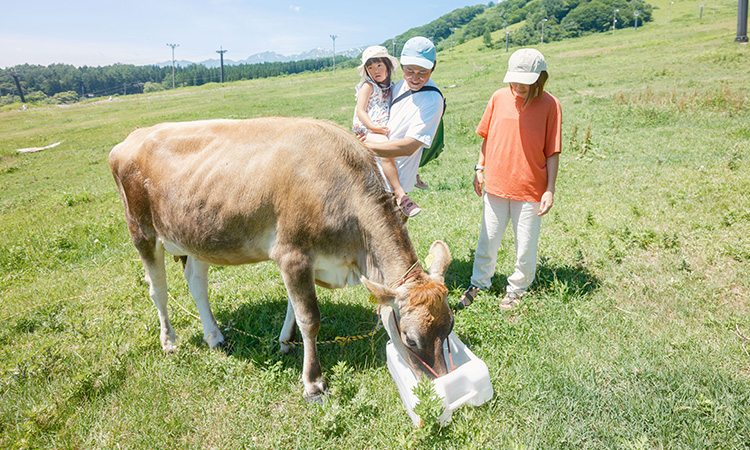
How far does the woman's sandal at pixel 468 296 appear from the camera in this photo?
4.94 m

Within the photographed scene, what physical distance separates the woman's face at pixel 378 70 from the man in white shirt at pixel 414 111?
1.05 feet

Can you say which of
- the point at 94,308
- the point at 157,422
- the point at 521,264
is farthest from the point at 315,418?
the point at 94,308

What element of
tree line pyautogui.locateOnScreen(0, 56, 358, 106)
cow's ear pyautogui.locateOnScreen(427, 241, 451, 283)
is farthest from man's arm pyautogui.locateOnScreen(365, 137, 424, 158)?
tree line pyautogui.locateOnScreen(0, 56, 358, 106)

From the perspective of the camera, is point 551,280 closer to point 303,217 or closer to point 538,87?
point 538,87

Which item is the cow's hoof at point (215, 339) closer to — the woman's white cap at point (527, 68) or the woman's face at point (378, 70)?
the woman's face at point (378, 70)

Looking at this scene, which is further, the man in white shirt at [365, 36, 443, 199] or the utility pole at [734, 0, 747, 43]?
the utility pole at [734, 0, 747, 43]

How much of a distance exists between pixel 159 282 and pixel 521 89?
461 cm

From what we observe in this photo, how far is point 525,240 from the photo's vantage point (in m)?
4.58

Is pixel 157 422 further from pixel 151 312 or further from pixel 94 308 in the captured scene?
pixel 94 308

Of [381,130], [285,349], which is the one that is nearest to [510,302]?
[381,130]

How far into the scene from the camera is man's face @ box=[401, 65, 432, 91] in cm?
413

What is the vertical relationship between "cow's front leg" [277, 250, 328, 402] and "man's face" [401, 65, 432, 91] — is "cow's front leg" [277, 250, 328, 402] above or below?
below

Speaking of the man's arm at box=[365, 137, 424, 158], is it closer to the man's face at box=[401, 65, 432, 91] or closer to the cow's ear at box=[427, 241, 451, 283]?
the man's face at box=[401, 65, 432, 91]

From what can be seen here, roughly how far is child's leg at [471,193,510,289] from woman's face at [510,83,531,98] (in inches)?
46.9
